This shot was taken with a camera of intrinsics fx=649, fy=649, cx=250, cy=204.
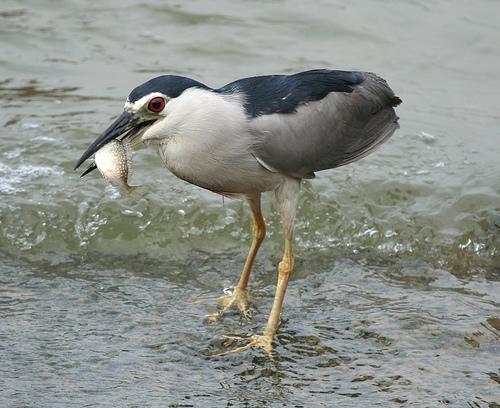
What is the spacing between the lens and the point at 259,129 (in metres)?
3.75

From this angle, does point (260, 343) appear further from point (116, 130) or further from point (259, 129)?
point (116, 130)

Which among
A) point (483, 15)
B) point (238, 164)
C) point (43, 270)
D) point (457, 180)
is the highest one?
point (483, 15)

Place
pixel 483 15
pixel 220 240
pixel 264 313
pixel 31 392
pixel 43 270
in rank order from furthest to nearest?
pixel 483 15 < pixel 220 240 < pixel 43 270 < pixel 264 313 < pixel 31 392

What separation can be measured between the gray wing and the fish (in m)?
0.74

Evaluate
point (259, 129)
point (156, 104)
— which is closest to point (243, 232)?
point (259, 129)

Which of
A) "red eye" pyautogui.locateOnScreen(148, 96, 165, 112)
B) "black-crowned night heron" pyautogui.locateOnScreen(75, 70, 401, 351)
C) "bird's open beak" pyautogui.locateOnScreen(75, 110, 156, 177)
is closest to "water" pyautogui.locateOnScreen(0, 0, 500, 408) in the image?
"black-crowned night heron" pyautogui.locateOnScreen(75, 70, 401, 351)

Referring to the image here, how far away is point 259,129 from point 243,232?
1883 millimetres

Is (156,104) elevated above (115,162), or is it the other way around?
(156,104)

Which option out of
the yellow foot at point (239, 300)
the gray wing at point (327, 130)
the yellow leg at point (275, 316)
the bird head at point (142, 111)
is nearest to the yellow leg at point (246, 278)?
the yellow foot at point (239, 300)

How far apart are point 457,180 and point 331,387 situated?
3334 mm

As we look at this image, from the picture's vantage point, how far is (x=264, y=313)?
170 inches

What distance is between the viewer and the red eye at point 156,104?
3.44 meters

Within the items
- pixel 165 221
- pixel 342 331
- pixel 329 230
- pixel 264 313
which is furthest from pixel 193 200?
pixel 342 331

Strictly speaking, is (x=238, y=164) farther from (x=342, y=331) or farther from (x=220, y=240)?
(x=220, y=240)
